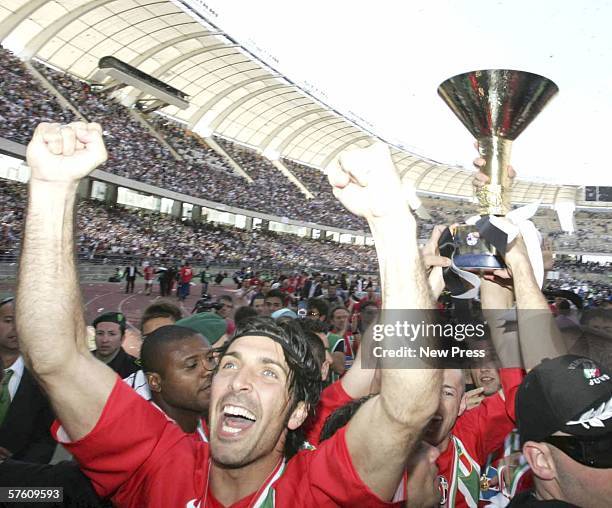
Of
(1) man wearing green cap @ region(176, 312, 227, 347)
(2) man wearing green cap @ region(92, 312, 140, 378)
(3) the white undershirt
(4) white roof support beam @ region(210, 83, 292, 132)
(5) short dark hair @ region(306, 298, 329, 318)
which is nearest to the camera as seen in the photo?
(3) the white undershirt

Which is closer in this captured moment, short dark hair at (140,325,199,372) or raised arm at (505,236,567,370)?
raised arm at (505,236,567,370)

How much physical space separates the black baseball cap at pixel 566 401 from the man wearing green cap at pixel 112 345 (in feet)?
11.5

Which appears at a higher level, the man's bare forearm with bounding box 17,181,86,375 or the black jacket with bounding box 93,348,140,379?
the man's bare forearm with bounding box 17,181,86,375

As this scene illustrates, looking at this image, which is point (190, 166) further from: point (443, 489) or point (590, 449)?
point (590, 449)

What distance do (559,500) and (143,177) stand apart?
107 ft

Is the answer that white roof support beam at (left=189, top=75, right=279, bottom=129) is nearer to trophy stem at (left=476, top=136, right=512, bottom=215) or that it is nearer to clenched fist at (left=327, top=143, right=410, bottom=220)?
trophy stem at (left=476, top=136, right=512, bottom=215)

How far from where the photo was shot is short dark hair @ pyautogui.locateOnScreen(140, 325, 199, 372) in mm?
3008

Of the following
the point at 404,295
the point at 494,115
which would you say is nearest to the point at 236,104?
the point at 494,115

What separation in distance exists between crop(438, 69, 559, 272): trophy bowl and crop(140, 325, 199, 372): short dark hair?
6.07 feet

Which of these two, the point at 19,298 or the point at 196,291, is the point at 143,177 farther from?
the point at 19,298

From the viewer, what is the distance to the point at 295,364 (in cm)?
202

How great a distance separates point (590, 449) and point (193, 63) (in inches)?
1307

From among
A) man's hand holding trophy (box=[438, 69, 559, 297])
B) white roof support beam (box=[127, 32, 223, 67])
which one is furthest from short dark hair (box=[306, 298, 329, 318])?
white roof support beam (box=[127, 32, 223, 67])

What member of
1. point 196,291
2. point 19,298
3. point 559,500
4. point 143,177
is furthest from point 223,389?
point 143,177
